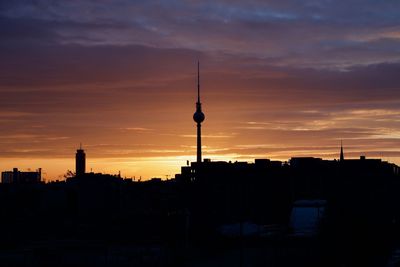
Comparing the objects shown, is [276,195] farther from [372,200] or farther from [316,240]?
[316,240]

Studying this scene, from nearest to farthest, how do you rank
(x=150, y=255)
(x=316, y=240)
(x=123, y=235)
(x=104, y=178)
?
(x=150, y=255) < (x=316, y=240) < (x=123, y=235) < (x=104, y=178)

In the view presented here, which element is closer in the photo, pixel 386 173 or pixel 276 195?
pixel 276 195

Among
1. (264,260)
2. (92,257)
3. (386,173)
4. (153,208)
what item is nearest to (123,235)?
(92,257)

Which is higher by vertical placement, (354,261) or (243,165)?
(243,165)

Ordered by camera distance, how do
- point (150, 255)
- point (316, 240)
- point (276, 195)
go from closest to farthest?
point (150, 255) < point (316, 240) < point (276, 195)

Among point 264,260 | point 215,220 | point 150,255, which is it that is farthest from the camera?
point 215,220

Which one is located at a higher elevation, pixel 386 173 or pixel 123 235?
pixel 386 173

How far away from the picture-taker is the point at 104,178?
5433 inches

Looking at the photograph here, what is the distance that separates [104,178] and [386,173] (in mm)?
51845

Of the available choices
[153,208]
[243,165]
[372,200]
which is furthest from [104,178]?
[372,200]

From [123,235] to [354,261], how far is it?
124 feet

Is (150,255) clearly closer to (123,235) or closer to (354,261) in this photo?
(354,261)

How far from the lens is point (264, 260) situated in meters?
48.2

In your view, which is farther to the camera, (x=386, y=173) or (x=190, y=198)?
(x=386, y=173)
